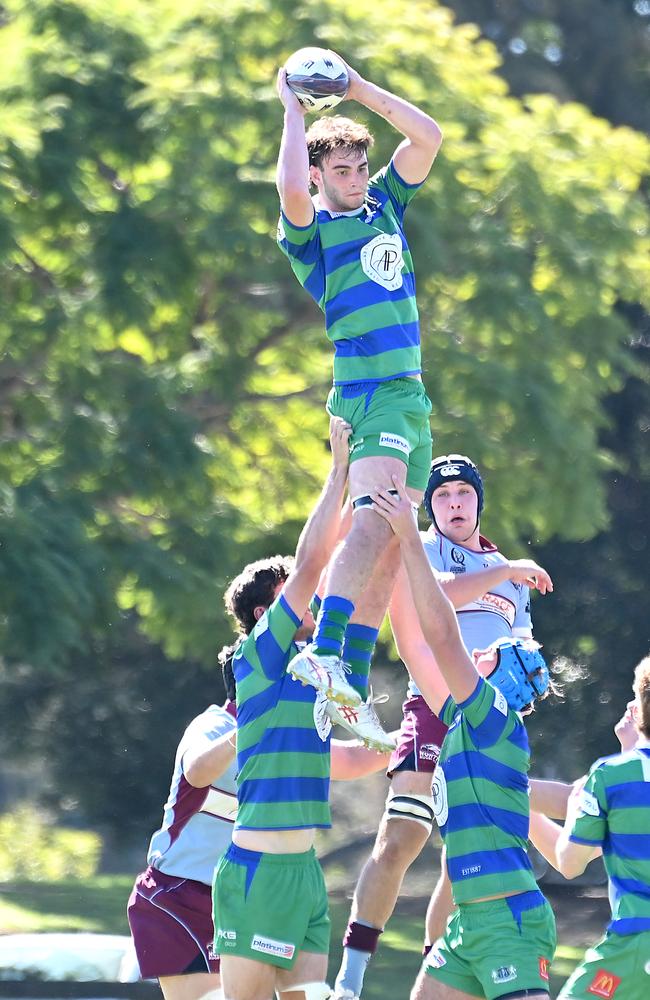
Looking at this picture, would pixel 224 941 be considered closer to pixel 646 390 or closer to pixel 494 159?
pixel 494 159

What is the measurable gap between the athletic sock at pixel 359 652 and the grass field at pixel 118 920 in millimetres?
7094

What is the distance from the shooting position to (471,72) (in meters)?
13.0

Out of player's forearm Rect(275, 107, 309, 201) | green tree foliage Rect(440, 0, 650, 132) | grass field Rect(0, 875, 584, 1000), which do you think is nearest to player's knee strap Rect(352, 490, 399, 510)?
player's forearm Rect(275, 107, 309, 201)

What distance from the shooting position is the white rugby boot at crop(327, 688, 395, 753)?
4805 millimetres

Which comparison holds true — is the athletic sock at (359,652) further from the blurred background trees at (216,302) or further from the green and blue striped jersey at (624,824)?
the blurred background trees at (216,302)

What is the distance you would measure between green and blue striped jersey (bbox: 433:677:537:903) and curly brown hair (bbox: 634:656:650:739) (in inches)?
12.5

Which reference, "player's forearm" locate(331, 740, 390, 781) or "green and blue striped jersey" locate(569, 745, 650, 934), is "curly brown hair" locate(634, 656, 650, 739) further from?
"player's forearm" locate(331, 740, 390, 781)

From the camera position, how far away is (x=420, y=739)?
6.01 metres

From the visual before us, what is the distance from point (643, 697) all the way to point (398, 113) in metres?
2.06

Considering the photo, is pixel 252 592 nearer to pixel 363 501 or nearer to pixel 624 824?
pixel 363 501

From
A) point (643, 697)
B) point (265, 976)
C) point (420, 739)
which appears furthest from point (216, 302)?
point (643, 697)

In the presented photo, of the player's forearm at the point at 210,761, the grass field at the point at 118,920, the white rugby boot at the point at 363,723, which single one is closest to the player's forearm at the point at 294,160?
the white rugby boot at the point at 363,723

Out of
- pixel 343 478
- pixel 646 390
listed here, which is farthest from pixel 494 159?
pixel 343 478

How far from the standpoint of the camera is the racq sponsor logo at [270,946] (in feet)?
15.1
